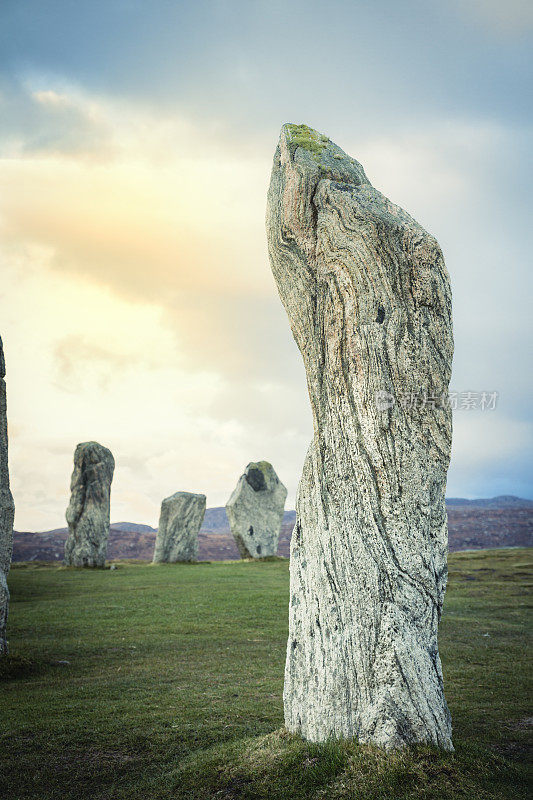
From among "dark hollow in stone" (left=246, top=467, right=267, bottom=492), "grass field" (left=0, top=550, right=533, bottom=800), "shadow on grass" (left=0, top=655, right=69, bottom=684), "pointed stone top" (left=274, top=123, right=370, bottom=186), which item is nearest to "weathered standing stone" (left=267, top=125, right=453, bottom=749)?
"pointed stone top" (left=274, top=123, right=370, bottom=186)

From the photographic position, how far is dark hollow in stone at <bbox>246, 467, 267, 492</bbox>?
3806 cm

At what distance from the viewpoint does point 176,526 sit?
119ft

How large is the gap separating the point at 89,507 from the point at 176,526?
18.6 ft

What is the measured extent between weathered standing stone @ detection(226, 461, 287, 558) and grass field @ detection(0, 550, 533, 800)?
616 inches

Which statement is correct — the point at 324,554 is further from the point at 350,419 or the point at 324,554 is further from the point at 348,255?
the point at 348,255

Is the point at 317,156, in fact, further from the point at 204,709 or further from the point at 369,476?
the point at 204,709

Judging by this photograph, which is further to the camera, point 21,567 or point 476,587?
point 21,567

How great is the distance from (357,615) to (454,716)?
3.98 meters

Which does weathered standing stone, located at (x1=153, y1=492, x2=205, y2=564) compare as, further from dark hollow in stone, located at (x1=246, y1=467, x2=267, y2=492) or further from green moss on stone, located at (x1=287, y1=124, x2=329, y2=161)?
green moss on stone, located at (x1=287, y1=124, x2=329, y2=161)

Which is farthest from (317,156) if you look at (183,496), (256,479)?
(256,479)

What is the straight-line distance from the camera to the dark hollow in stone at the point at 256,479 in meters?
38.1

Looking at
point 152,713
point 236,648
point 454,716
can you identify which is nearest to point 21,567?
point 236,648

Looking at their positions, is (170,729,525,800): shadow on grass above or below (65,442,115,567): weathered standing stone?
below

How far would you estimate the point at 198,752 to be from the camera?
779 cm
